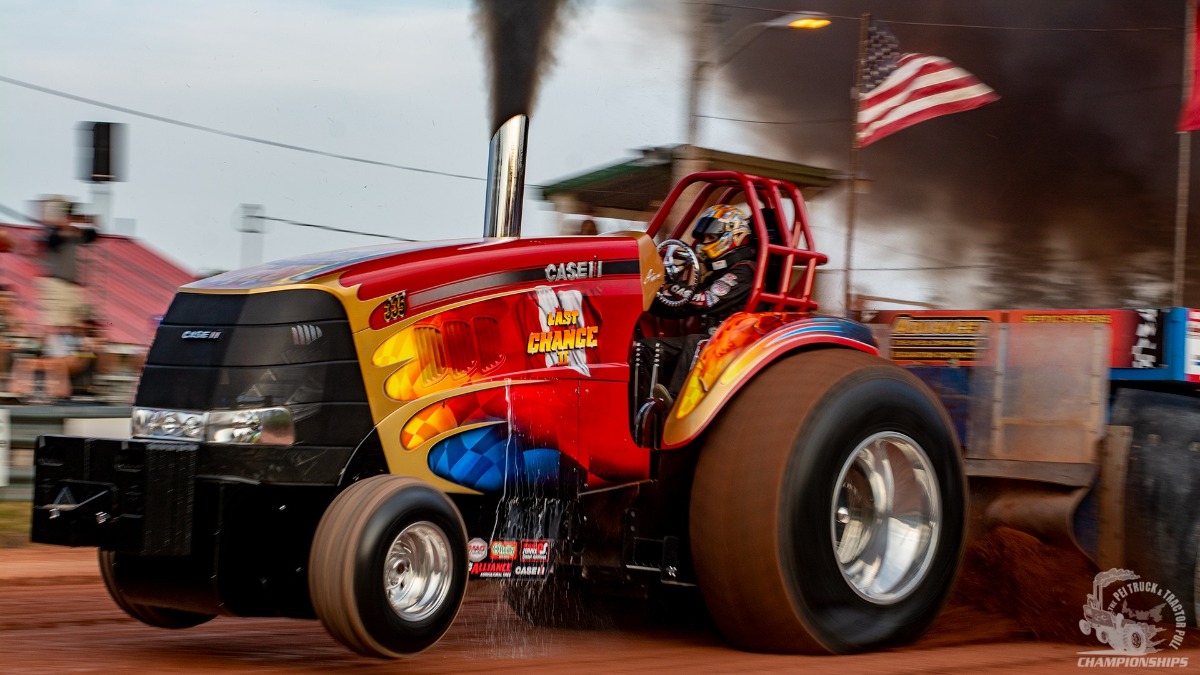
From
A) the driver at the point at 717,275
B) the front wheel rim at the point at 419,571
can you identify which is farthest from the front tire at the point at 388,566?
the driver at the point at 717,275

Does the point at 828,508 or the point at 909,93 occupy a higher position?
the point at 909,93

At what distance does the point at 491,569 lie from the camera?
4625mm

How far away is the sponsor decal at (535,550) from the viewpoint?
4.74 m

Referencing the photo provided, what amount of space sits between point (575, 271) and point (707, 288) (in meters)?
0.78

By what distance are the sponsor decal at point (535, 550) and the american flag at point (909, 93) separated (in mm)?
10163

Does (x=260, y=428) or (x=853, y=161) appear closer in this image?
(x=260, y=428)

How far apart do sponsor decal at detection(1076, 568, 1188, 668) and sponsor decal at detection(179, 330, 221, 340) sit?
355 cm

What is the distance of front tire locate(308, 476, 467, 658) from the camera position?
398cm

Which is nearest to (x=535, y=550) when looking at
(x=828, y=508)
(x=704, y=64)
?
(x=828, y=508)

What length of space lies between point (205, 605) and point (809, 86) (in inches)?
665

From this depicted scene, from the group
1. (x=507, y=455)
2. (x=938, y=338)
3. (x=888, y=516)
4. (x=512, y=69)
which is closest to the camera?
(x=507, y=455)

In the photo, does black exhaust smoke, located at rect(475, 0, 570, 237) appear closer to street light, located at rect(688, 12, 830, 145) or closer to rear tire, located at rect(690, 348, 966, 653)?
rear tire, located at rect(690, 348, 966, 653)

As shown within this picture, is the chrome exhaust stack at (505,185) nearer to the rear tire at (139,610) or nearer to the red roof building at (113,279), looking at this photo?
the rear tire at (139,610)

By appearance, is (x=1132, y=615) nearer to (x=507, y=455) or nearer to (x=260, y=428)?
(x=507, y=455)
